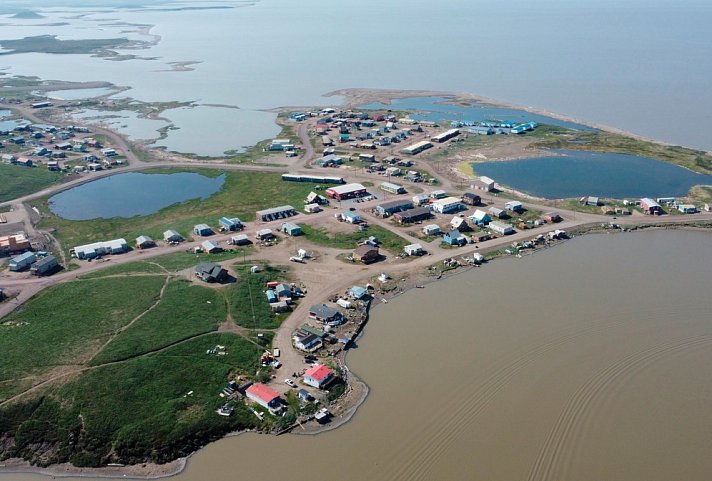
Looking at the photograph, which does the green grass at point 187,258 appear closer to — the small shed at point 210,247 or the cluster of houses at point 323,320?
the small shed at point 210,247

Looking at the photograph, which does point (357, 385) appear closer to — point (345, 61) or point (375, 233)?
point (375, 233)

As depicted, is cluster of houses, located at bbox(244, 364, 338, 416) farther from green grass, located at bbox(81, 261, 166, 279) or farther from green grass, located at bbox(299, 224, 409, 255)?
green grass, located at bbox(299, 224, 409, 255)

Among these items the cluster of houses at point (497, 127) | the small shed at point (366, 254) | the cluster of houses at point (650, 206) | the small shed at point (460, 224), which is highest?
the cluster of houses at point (497, 127)

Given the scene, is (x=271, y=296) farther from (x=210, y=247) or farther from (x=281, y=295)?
(x=210, y=247)

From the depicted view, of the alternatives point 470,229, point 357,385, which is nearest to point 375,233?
point 470,229

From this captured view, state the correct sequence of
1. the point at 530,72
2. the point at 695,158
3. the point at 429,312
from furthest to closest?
the point at 530,72, the point at 695,158, the point at 429,312

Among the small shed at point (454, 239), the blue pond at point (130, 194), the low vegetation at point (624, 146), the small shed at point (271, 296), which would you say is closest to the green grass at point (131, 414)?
the small shed at point (271, 296)
